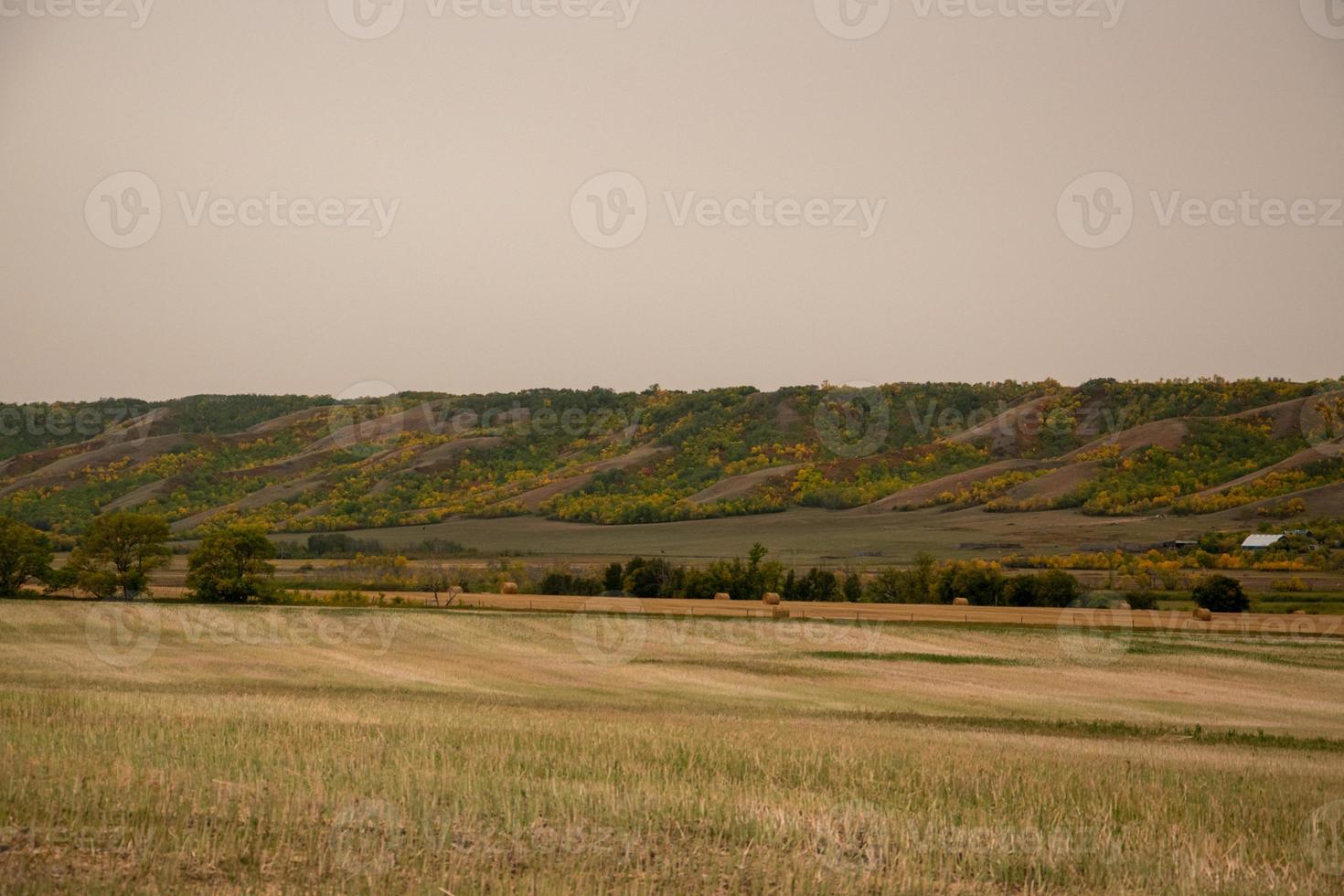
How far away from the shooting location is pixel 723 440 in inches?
6314

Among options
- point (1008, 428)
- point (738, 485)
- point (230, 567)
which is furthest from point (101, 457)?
point (1008, 428)

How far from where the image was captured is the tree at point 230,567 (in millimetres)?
58438

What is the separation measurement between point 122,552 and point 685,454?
100676mm

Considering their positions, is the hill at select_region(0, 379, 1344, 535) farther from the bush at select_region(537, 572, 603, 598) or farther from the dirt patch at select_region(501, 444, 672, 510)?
the bush at select_region(537, 572, 603, 598)

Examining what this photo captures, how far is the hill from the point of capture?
412ft

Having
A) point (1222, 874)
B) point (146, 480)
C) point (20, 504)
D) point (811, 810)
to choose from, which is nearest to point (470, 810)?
point (811, 810)

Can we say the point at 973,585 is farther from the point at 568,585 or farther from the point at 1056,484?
the point at 1056,484

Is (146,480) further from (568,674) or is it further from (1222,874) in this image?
(1222,874)

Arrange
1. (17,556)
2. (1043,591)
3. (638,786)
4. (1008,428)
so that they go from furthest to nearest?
(1008,428) < (1043,591) < (17,556) < (638,786)

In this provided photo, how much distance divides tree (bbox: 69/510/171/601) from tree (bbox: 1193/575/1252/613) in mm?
53824

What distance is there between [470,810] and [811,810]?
10.6 ft

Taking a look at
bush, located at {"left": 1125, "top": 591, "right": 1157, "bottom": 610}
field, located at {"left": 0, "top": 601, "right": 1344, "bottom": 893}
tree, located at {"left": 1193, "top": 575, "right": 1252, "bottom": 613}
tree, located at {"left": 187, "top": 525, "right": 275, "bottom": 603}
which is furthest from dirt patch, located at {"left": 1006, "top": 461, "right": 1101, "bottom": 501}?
field, located at {"left": 0, "top": 601, "right": 1344, "bottom": 893}

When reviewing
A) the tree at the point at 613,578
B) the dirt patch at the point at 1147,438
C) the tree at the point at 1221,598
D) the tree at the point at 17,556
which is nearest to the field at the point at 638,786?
the tree at the point at 17,556

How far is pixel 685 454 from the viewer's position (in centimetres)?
15550
